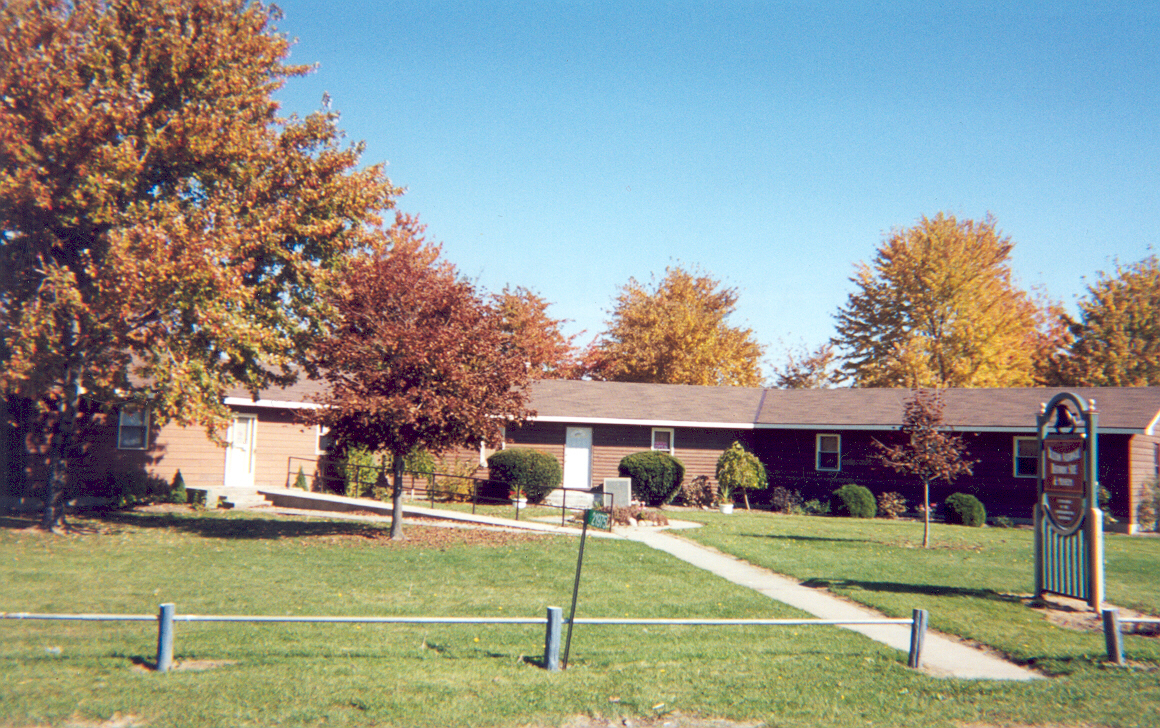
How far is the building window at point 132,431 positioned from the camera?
71.7 ft

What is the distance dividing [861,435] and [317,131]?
1936 centimetres

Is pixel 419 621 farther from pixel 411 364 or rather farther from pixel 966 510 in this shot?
pixel 966 510

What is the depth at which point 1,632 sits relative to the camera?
775 centimetres

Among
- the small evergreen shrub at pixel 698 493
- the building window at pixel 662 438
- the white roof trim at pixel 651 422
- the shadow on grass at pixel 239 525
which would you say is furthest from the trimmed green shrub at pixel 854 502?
the shadow on grass at pixel 239 525

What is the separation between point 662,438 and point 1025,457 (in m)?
11.3

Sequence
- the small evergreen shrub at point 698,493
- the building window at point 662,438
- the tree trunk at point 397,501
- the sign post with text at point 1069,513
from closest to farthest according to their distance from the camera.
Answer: the sign post with text at point 1069,513, the tree trunk at point 397,501, the small evergreen shrub at point 698,493, the building window at point 662,438

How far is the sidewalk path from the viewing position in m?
7.51

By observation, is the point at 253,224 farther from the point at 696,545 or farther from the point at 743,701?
the point at 743,701

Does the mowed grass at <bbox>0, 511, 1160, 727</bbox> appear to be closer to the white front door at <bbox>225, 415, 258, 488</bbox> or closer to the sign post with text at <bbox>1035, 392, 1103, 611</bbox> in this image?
the sign post with text at <bbox>1035, 392, 1103, 611</bbox>

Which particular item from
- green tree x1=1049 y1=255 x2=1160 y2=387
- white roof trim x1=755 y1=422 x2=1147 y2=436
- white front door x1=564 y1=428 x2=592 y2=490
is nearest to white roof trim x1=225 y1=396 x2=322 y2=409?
white front door x1=564 y1=428 x2=592 y2=490

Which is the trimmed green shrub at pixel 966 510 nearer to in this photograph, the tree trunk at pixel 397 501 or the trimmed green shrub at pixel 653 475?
the trimmed green shrub at pixel 653 475

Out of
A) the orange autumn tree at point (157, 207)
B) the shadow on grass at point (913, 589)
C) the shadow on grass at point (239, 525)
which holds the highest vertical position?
the orange autumn tree at point (157, 207)

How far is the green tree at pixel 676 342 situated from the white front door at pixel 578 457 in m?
17.0

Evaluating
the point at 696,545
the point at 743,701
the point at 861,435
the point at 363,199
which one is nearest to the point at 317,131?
the point at 363,199
